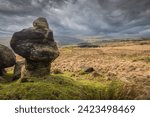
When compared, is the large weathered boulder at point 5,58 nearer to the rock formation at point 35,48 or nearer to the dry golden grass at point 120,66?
the rock formation at point 35,48

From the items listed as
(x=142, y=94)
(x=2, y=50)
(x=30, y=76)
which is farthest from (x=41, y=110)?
(x=2, y=50)

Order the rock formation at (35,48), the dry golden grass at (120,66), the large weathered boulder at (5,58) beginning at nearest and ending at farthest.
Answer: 1. the dry golden grass at (120,66)
2. the rock formation at (35,48)
3. the large weathered boulder at (5,58)

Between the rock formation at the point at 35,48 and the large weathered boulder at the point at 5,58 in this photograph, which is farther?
the large weathered boulder at the point at 5,58

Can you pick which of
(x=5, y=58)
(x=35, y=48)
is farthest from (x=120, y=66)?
(x=35, y=48)

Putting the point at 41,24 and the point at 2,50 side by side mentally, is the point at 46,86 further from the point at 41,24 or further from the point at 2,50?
the point at 2,50

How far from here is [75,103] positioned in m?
7.48

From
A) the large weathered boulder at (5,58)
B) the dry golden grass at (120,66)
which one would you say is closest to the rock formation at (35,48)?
the large weathered boulder at (5,58)

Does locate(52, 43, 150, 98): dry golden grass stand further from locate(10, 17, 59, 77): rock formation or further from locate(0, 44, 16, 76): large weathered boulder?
locate(0, 44, 16, 76): large weathered boulder

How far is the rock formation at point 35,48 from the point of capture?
1531 centimetres

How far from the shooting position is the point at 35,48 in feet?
50.4

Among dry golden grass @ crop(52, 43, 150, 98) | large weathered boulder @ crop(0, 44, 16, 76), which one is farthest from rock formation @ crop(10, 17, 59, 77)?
dry golden grass @ crop(52, 43, 150, 98)

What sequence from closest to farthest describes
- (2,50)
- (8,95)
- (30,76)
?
(8,95), (30,76), (2,50)

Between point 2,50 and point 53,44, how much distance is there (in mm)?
4437

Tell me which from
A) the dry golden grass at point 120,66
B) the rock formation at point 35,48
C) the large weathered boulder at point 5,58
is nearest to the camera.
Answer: the dry golden grass at point 120,66
